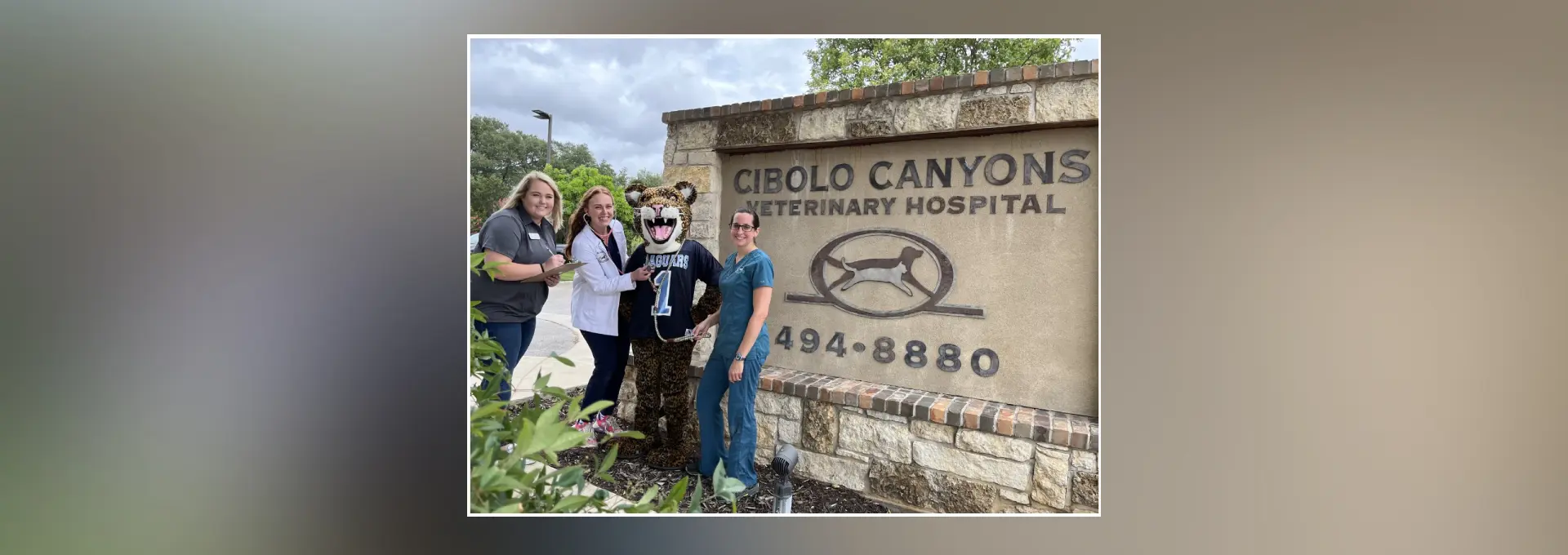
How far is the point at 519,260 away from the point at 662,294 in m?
0.45

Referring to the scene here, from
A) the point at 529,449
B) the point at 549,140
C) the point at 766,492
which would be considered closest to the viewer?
the point at 529,449

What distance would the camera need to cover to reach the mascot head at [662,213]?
2.49m

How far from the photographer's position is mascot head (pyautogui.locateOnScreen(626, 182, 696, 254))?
8.18 ft

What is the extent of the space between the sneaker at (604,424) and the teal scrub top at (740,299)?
397 millimetres

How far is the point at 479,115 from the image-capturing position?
255cm

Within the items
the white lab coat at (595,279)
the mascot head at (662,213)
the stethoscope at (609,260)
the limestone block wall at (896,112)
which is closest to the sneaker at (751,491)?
the stethoscope at (609,260)

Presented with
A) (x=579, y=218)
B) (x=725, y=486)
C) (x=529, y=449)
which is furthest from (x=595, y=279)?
(x=725, y=486)

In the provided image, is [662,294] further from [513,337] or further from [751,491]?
[751,491]

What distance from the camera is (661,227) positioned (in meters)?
2.53

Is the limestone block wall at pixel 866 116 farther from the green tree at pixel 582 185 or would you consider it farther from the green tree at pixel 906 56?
→ the green tree at pixel 582 185
